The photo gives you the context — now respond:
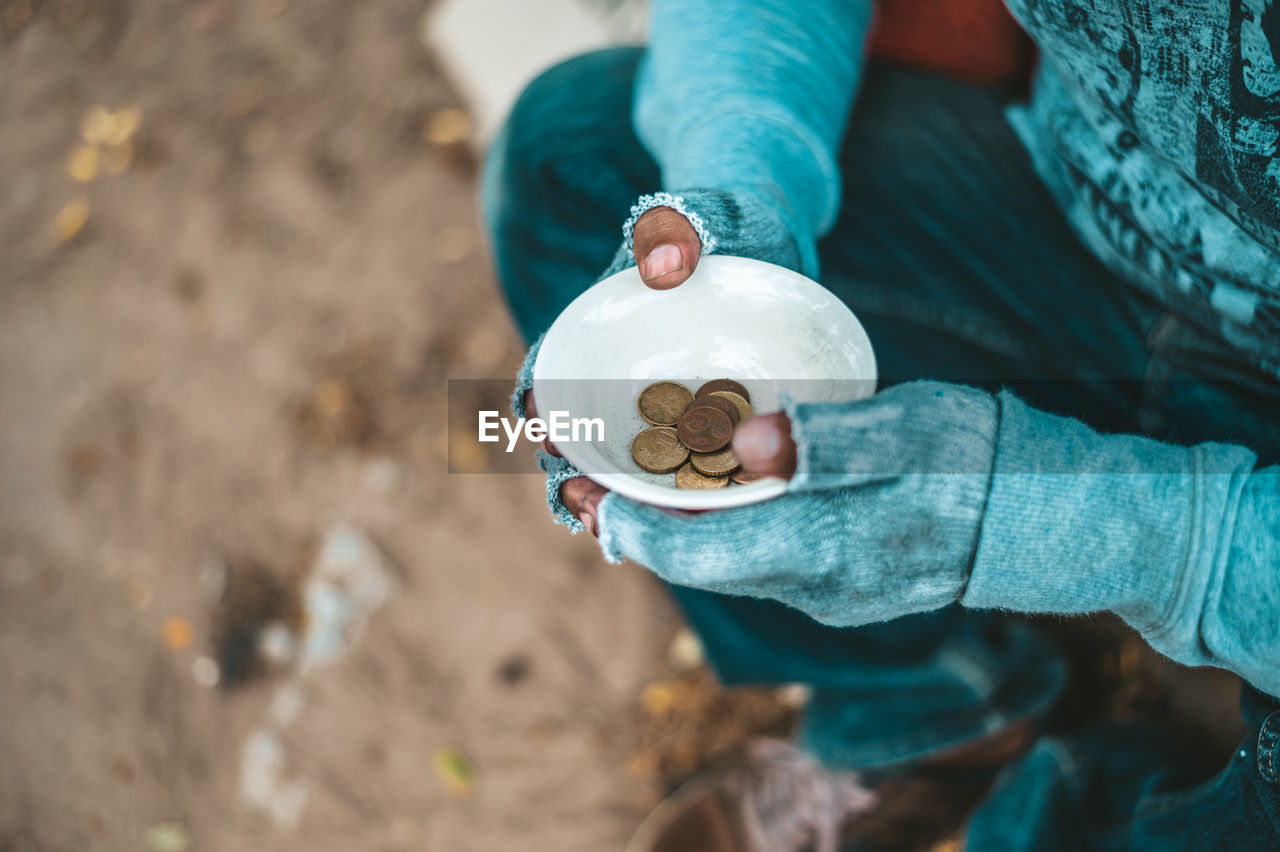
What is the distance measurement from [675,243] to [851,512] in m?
0.34

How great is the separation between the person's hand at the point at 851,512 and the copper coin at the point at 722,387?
0.18m

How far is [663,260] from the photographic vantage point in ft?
2.85

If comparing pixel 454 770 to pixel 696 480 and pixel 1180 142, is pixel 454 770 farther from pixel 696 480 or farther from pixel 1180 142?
pixel 1180 142

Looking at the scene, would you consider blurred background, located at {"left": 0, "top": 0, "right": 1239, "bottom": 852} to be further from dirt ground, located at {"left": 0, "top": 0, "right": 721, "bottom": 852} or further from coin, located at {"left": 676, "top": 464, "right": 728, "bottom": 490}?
coin, located at {"left": 676, "top": 464, "right": 728, "bottom": 490}

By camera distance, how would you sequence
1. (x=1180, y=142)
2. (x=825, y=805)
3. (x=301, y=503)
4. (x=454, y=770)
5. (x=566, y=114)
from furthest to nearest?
(x=301, y=503), (x=454, y=770), (x=825, y=805), (x=566, y=114), (x=1180, y=142)

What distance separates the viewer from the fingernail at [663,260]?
87cm

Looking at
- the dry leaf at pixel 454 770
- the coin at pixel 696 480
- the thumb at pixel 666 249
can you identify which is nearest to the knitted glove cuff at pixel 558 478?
the coin at pixel 696 480

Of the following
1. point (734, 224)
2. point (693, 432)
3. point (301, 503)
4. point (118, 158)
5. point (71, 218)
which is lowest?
point (301, 503)

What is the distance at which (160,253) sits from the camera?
8.11 feet

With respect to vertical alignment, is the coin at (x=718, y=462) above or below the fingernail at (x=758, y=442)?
below

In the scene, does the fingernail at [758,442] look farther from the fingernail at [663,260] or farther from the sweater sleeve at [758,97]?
the sweater sleeve at [758,97]

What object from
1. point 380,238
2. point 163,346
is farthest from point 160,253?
point 380,238

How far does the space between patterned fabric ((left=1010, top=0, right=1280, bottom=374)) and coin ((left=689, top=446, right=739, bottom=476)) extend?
22.7 inches

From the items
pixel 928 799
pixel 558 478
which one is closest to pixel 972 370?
pixel 558 478
